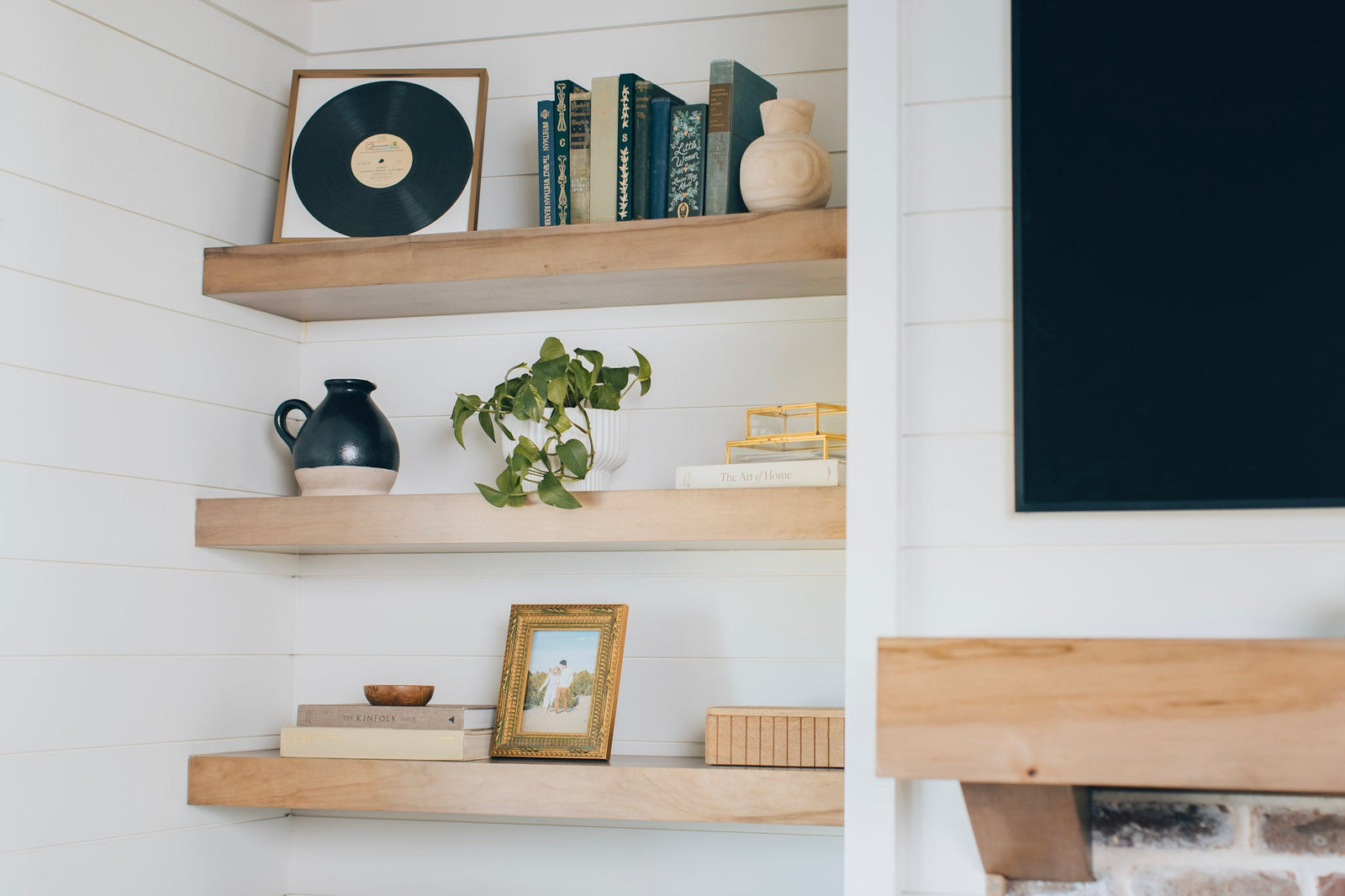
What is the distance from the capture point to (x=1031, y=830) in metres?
1.22

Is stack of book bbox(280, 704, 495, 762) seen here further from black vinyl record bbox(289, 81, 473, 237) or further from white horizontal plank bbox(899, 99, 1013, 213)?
white horizontal plank bbox(899, 99, 1013, 213)

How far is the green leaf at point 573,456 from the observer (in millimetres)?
1756

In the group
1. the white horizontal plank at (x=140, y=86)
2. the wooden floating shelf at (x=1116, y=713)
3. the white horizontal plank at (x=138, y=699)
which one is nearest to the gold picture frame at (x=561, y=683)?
the white horizontal plank at (x=138, y=699)

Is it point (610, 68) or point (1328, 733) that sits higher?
point (610, 68)

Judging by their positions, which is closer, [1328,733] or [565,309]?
[1328,733]

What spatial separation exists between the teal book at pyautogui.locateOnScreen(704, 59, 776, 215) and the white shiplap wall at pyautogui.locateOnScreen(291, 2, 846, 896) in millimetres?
200

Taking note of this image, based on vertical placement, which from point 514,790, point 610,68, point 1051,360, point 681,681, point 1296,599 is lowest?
point 514,790

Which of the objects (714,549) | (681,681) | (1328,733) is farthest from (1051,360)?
(681,681)

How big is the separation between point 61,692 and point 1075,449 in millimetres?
1372

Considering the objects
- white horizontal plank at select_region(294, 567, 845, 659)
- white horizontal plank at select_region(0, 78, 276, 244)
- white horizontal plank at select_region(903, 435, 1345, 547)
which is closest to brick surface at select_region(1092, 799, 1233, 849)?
white horizontal plank at select_region(903, 435, 1345, 547)

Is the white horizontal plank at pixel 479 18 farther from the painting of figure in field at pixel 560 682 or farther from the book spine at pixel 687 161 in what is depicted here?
the painting of figure in field at pixel 560 682

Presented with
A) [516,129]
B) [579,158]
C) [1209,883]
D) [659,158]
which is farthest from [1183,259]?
[516,129]

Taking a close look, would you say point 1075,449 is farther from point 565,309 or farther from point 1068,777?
point 565,309

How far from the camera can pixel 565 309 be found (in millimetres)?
2082
